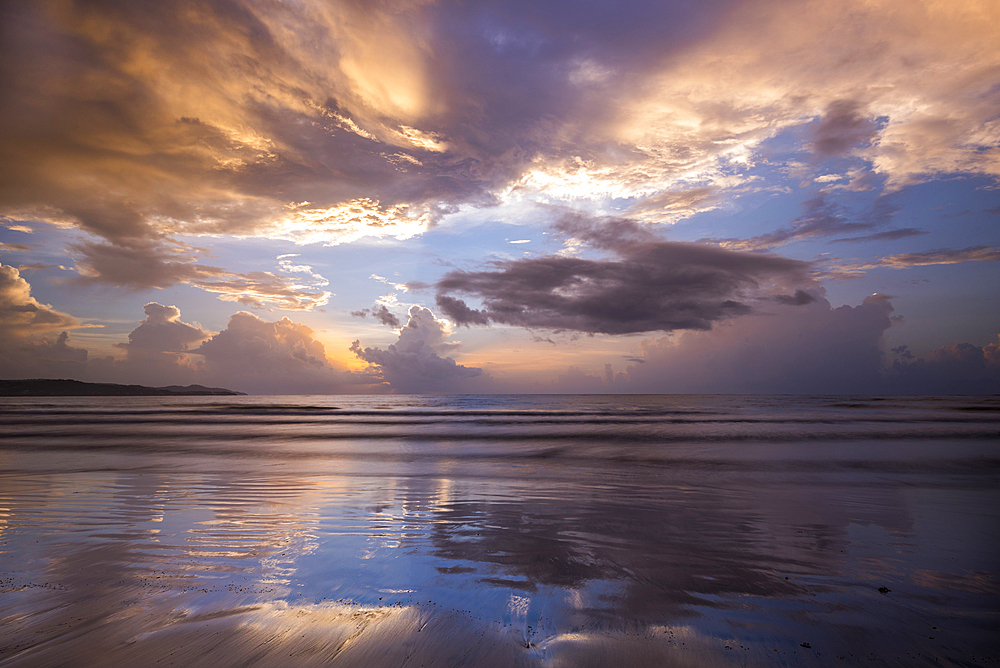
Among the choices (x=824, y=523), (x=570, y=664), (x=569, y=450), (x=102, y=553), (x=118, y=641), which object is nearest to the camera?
(x=570, y=664)

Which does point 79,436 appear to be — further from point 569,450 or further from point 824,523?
point 824,523

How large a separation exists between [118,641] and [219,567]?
1785mm

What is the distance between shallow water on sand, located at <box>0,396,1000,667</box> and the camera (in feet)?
11.6

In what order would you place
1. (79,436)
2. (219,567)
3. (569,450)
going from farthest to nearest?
1. (79,436)
2. (569,450)
3. (219,567)

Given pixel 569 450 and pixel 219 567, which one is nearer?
pixel 219 567

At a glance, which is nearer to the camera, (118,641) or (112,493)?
(118,641)

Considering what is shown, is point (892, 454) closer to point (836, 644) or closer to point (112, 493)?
point (836, 644)

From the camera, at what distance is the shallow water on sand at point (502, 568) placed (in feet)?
11.6

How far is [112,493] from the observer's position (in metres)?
9.77

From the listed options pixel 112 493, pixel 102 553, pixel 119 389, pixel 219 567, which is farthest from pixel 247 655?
pixel 119 389

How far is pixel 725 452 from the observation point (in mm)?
16672

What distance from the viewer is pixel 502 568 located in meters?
5.28

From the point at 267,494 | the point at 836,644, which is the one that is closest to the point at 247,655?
the point at 836,644

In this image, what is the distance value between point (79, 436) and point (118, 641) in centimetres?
2909
